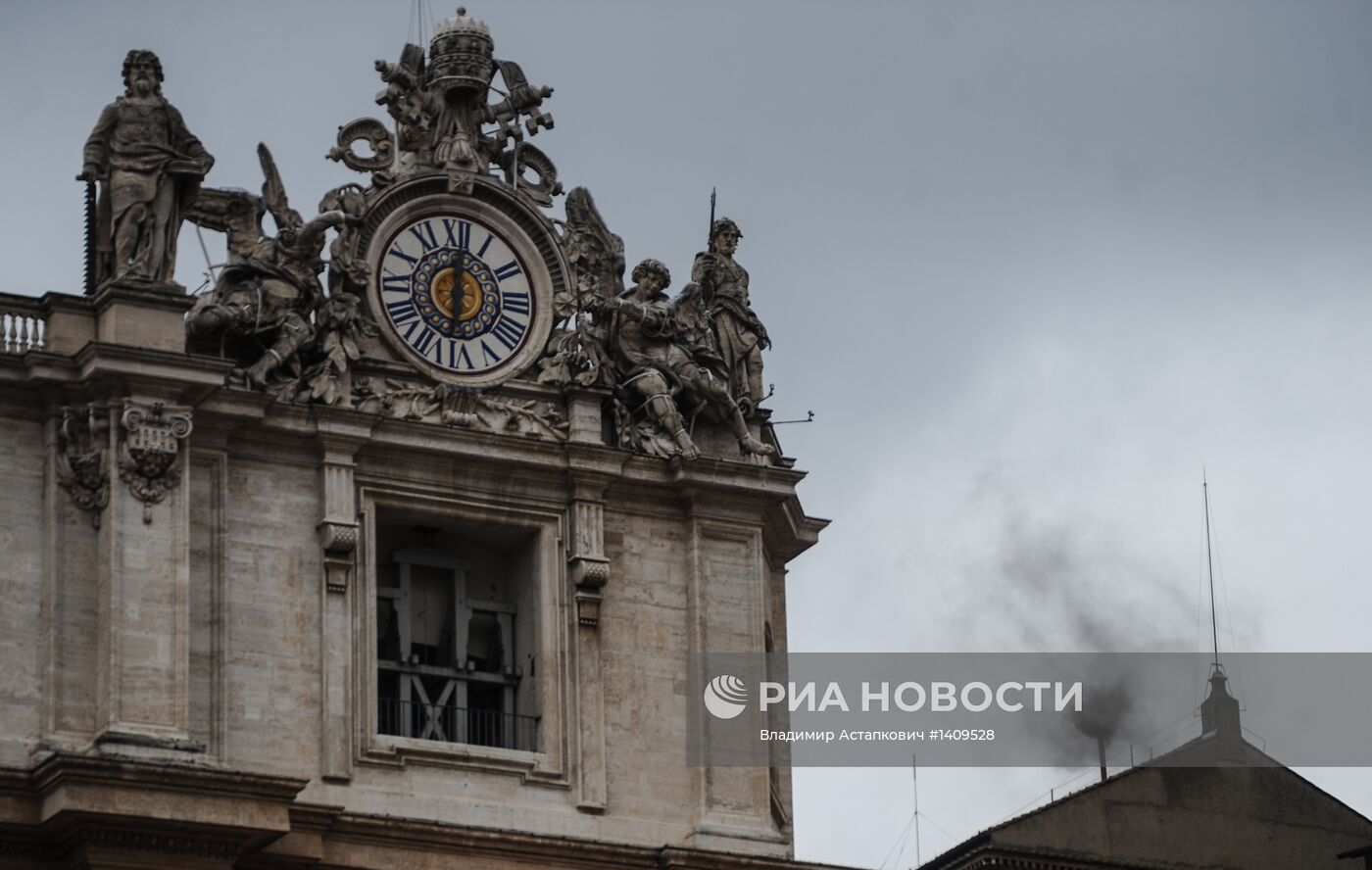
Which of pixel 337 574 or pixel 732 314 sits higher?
pixel 732 314

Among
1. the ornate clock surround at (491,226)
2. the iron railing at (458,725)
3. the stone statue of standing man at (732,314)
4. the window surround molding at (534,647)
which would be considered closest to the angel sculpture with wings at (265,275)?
the ornate clock surround at (491,226)

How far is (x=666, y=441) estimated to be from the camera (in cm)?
4553

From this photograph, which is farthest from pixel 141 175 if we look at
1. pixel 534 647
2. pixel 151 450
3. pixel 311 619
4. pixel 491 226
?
pixel 534 647

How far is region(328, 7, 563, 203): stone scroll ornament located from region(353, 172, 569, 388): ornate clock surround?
20cm

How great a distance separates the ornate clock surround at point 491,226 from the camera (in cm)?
4475

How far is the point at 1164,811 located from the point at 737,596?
759 centimetres

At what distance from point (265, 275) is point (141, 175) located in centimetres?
176

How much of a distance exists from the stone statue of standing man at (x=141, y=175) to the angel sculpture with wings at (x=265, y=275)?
23.5 inches

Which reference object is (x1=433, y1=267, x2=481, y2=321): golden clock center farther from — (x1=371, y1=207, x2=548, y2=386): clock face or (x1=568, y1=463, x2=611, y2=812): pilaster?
(x1=568, y1=463, x2=611, y2=812): pilaster

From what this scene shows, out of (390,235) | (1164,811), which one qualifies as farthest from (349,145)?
(1164,811)

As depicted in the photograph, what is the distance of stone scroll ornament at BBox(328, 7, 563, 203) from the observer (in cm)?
4556

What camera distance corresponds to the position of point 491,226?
45.8 meters

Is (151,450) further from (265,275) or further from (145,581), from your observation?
(265,275)

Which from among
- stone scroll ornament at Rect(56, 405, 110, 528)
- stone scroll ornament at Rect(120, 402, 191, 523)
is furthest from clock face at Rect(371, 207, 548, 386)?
stone scroll ornament at Rect(56, 405, 110, 528)
